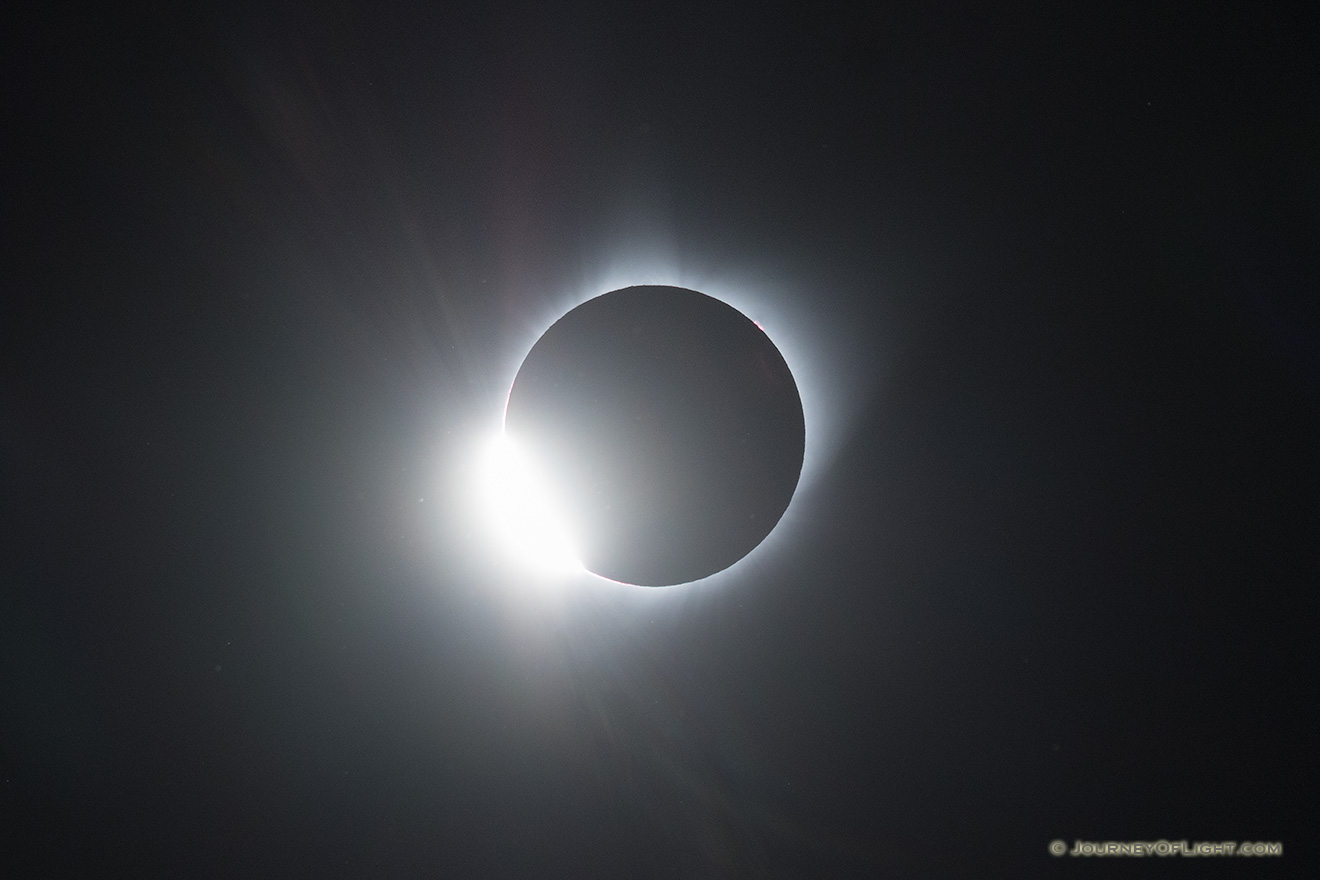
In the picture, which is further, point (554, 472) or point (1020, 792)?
point (1020, 792)

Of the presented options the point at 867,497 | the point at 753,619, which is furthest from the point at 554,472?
the point at 867,497

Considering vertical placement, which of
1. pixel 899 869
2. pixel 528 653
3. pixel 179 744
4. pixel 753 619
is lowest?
pixel 179 744

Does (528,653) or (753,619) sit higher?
(753,619)

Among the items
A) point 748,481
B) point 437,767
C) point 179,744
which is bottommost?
point 179,744

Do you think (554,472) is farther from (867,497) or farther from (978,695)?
(978,695)

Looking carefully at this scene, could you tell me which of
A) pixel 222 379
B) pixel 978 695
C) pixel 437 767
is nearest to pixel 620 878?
pixel 437 767

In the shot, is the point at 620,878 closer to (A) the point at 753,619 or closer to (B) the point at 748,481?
(A) the point at 753,619
